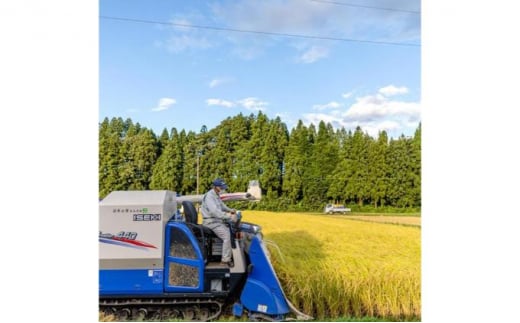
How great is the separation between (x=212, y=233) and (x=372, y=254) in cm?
244

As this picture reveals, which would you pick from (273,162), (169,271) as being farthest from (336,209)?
(169,271)

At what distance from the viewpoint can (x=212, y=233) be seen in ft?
14.1

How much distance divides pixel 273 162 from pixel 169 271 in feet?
7.58

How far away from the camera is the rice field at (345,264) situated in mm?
4734

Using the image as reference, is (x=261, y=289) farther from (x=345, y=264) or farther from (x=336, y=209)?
(x=336, y=209)

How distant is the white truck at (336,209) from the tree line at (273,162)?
0.09 metres

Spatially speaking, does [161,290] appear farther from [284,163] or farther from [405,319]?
[405,319]

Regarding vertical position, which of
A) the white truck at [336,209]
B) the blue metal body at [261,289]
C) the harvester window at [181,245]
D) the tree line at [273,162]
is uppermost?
the tree line at [273,162]

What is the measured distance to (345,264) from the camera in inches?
202

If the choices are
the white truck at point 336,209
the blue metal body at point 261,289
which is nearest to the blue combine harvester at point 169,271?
the blue metal body at point 261,289

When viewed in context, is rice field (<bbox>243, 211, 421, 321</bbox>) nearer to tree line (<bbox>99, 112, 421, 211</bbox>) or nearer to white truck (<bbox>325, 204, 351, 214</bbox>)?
white truck (<bbox>325, 204, 351, 214</bbox>)

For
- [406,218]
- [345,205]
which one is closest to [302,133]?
[345,205]

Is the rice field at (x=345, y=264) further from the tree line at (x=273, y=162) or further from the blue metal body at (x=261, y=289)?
the blue metal body at (x=261, y=289)

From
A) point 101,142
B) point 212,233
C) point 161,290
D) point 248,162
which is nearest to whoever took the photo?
point 161,290
